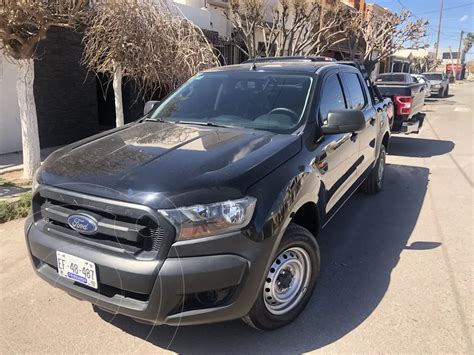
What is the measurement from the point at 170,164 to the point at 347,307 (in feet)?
5.87

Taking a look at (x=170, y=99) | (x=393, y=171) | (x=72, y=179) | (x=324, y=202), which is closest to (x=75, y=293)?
(x=72, y=179)

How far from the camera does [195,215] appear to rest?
240 cm

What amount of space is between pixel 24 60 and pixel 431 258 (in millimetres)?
5917

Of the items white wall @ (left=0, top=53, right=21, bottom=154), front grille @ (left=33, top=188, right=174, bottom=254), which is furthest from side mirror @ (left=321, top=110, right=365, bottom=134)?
white wall @ (left=0, top=53, right=21, bottom=154)

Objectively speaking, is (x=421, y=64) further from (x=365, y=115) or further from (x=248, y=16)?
(x=365, y=115)

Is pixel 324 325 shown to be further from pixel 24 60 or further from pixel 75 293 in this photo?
pixel 24 60

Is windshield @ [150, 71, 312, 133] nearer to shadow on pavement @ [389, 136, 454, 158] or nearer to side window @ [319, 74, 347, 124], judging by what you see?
side window @ [319, 74, 347, 124]

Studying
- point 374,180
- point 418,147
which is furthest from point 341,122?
point 418,147

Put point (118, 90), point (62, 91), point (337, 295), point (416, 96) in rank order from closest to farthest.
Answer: point (337, 295)
point (118, 90)
point (62, 91)
point (416, 96)

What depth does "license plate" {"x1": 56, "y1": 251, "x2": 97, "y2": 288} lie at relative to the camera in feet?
8.29

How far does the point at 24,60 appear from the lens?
6.16 meters

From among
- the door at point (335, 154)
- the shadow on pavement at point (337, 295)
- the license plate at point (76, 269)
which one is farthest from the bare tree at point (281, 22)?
the license plate at point (76, 269)

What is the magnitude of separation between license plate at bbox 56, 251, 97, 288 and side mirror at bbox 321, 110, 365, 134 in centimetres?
212

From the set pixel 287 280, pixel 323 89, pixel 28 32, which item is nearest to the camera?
pixel 287 280
